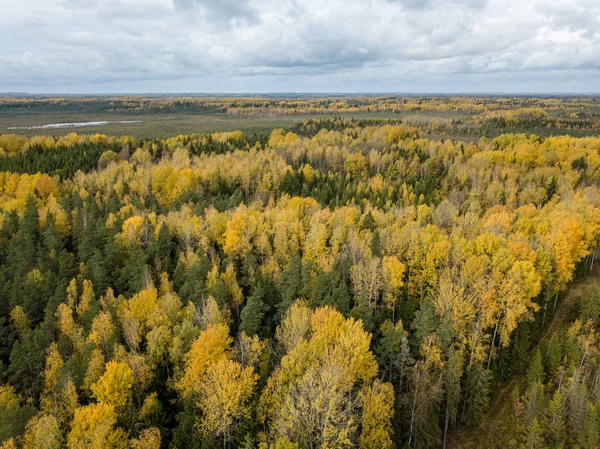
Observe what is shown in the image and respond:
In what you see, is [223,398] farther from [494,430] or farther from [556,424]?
[556,424]

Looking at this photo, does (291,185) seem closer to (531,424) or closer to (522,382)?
(522,382)

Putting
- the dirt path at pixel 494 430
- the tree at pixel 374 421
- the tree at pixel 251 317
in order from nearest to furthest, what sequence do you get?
the tree at pixel 374 421 → the dirt path at pixel 494 430 → the tree at pixel 251 317

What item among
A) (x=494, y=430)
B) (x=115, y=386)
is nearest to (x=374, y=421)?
(x=494, y=430)

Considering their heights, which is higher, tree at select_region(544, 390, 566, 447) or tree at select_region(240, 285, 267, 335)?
tree at select_region(240, 285, 267, 335)

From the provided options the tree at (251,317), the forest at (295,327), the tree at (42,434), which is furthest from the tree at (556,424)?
the tree at (42,434)

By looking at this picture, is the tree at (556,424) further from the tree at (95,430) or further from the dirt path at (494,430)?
the tree at (95,430)

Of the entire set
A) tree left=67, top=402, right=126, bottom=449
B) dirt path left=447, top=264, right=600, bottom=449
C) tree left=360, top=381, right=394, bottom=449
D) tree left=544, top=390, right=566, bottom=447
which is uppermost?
tree left=67, top=402, right=126, bottom=449

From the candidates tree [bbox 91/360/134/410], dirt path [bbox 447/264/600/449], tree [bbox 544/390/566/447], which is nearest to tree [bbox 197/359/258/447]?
tree [bbox 91/360/134/410]

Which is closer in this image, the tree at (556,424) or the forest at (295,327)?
the forest at (295,327)

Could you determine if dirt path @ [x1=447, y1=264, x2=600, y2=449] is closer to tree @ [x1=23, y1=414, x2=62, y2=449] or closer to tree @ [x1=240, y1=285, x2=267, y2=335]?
tree @ [x1=240, y1=285, x2=267, y2=335]
